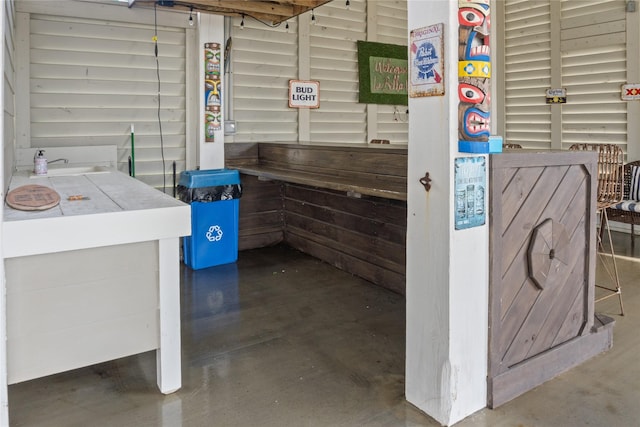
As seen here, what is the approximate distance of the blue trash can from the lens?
14.7 ft

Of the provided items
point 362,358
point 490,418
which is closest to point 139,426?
point 362,358

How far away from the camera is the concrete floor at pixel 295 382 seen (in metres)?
2.15

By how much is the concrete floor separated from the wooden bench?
61 centimetres

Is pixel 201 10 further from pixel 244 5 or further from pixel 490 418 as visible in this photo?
pixel 490 418

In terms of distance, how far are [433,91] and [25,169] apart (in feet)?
11.6

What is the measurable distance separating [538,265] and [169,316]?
5.98 ft

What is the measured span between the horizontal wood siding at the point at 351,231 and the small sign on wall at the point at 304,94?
3.30 feet

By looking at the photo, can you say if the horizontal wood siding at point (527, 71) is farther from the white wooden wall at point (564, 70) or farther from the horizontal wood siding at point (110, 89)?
the horizontal wood siding at point (110, 89)

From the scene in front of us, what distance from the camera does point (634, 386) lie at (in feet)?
7.80

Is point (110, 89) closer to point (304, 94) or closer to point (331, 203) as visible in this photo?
point (304, 94)

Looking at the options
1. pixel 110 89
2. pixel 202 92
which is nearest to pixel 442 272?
pixel 202 92

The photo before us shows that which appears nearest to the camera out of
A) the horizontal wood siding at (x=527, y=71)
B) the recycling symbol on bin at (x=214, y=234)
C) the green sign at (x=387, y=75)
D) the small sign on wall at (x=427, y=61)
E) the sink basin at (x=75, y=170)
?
the small sign on wall at (x=427, y=61)

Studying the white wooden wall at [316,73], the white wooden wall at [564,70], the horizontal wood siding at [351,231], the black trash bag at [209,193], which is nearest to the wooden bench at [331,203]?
the horizontal wood siding at [351,231]

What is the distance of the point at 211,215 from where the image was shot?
457 cm
